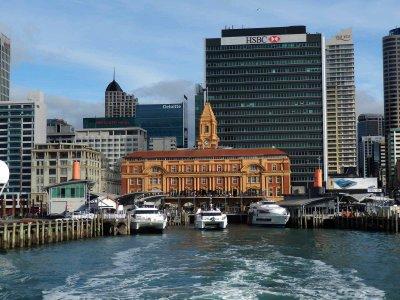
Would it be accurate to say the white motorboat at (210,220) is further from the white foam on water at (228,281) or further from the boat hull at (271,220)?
the white foam on water at (228,281)

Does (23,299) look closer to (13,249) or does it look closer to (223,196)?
(13,249)

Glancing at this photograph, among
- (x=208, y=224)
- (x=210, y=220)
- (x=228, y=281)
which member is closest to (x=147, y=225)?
(x=210, y=220)

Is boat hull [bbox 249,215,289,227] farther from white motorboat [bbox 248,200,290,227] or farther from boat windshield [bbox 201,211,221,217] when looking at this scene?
boat windshield [bbox 201,211,221,217]

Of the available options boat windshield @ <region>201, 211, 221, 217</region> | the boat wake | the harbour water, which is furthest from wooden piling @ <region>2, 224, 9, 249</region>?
boat windshield @ <region>201, 211, 221, 217</region>

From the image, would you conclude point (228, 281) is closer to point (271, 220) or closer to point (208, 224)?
point (208, 224)

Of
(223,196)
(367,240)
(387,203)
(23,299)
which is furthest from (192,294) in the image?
(223,196)

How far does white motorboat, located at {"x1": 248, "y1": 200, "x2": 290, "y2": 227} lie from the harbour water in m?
44.8

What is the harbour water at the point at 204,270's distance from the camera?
48.0 metres

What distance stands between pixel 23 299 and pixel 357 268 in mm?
31140

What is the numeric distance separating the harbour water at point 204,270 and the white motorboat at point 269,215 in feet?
147

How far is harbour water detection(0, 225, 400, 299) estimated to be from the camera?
4800 centimetres

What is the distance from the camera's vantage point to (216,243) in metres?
89.4

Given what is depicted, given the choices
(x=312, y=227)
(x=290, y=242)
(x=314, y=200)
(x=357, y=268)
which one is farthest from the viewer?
(x=314, y=200)

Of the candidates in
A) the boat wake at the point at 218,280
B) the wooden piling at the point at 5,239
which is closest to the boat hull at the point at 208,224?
the wooden piling at the point at 5,239
